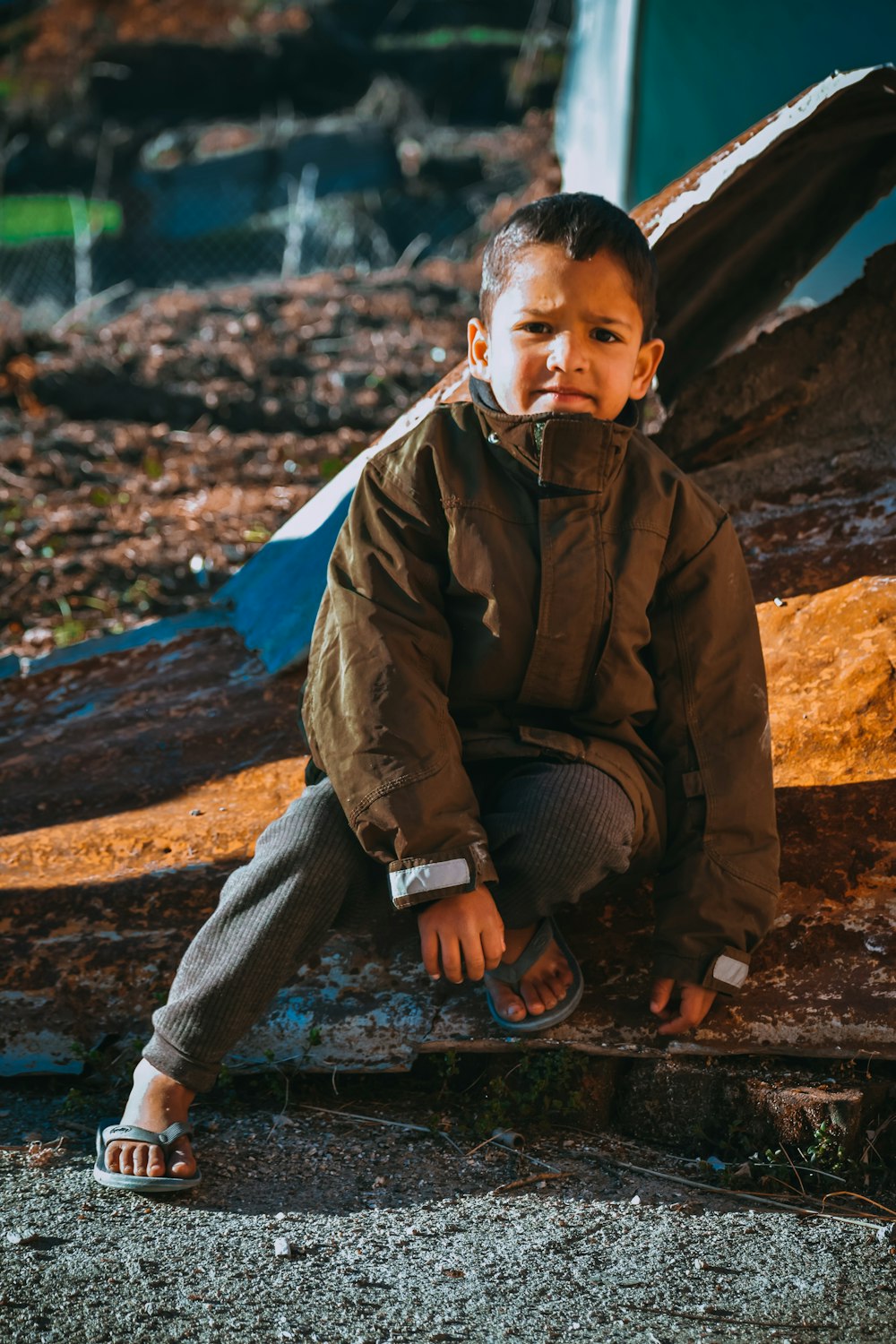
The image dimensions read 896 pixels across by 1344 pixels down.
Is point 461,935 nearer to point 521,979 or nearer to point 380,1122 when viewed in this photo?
point 521,979

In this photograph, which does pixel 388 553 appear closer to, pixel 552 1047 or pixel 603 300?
pixel 603 300

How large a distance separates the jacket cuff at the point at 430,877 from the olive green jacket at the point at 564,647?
0.05 m

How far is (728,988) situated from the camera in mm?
2115

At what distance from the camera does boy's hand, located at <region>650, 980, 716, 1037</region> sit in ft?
6.98

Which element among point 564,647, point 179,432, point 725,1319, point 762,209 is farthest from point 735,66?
point 725,1319

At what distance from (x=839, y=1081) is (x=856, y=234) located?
3.86 m

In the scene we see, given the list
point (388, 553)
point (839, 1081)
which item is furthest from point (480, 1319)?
point (388, 553)

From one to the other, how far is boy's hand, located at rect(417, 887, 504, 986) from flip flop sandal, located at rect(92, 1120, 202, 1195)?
18.5 inches

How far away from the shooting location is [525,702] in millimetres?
2150

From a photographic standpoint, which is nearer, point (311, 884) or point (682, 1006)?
point (311, 884)

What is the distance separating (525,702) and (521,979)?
50 cm

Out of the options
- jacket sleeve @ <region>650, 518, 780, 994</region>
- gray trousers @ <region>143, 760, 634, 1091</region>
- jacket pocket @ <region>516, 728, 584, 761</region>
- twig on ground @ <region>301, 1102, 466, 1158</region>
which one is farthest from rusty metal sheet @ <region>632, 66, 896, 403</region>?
twig on ground @ <region>301, 1102, 466, 1158</region>

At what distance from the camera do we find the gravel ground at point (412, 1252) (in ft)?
5.22

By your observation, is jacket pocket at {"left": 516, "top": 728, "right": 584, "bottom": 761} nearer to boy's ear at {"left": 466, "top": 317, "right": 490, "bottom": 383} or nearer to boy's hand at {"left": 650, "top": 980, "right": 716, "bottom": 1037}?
boy's hand at {"left": 650, "top": 980, "right": 716, "bottom": 1037}
